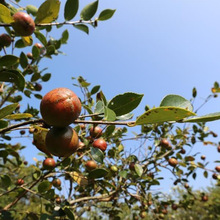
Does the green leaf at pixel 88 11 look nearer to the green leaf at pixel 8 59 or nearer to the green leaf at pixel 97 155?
the green leaf at pixel 8 59

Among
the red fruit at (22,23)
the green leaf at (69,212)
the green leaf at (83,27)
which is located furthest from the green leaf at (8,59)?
the green leaf at (69,212)

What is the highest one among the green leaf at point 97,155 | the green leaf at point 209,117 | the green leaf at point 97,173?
the green leaf at point 97,155

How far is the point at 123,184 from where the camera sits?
115 inches

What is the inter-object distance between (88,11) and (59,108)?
1375mm

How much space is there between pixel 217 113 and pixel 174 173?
3.41 meters

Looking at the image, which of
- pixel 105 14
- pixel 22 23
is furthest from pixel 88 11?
pixel 22 23

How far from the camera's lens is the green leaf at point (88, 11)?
194cm

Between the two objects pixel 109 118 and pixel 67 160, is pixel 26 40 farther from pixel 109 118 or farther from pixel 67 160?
pixel 109 118

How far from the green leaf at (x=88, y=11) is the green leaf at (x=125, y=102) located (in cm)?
124

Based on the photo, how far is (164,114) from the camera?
0.81 m

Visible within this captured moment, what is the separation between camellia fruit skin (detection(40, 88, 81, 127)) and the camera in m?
0.92

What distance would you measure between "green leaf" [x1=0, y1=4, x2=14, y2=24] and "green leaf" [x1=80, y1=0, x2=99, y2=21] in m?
0.81

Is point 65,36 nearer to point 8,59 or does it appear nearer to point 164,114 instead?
point 8,59

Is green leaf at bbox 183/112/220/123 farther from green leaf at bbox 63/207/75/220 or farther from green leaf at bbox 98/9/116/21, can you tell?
green leaf at bbox 98/9/116/21
